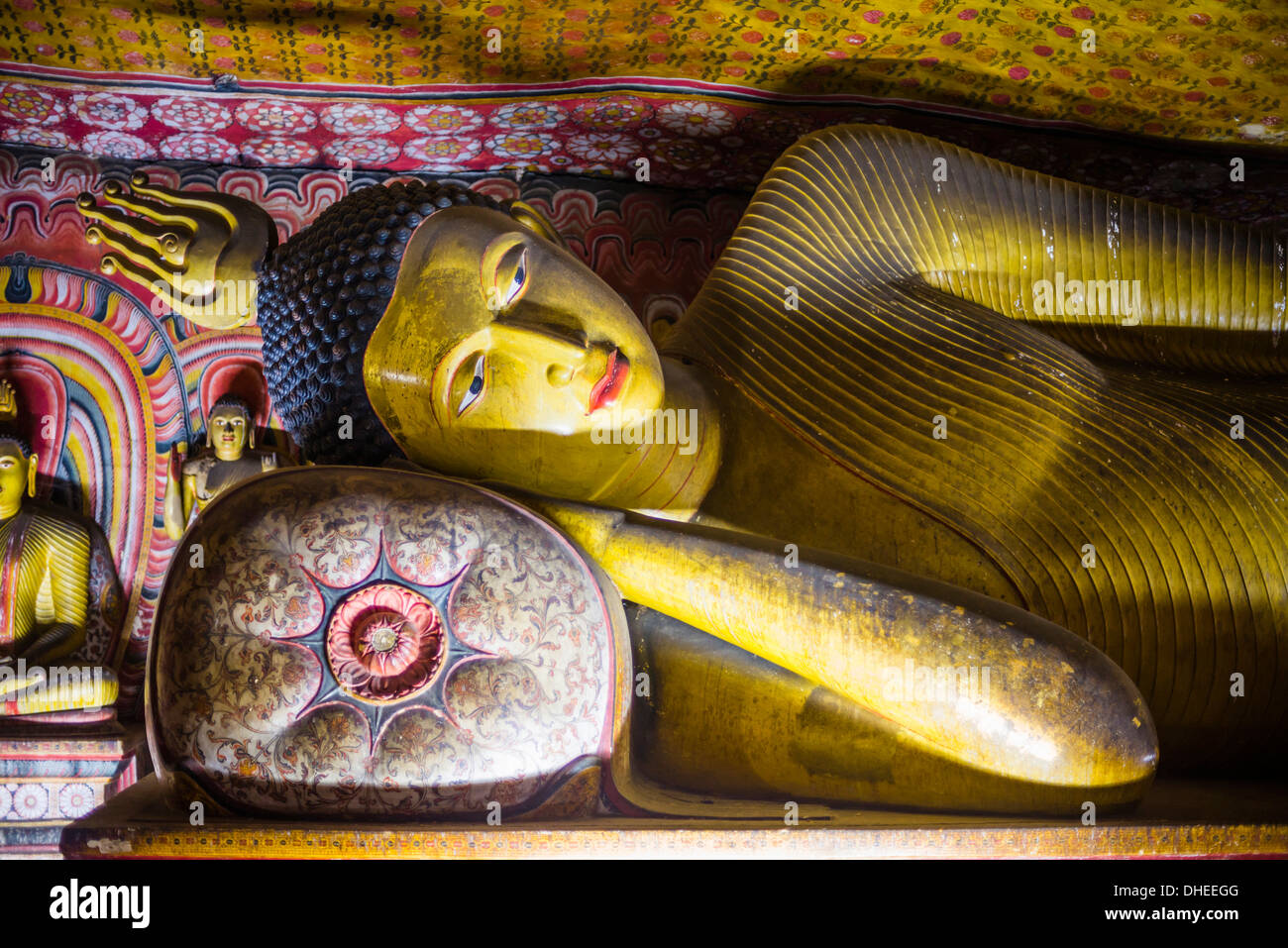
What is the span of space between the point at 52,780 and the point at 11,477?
91 centimetres

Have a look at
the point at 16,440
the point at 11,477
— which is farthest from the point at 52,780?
the point at 16,440

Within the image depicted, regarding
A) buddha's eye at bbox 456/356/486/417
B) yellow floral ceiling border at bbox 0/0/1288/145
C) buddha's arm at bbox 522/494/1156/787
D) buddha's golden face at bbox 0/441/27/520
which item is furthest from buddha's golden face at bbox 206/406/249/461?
buddha's arm at bbox 522/494/1156/787

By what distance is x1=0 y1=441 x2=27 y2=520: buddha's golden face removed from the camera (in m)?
3.02

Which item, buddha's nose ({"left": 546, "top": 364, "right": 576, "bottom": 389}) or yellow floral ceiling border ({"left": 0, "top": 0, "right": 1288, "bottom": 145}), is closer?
buddha's nose ({"left": 546, "top": 364, "right": 576, "bottom": 389})

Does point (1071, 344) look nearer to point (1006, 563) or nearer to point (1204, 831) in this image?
point (1006, 563)

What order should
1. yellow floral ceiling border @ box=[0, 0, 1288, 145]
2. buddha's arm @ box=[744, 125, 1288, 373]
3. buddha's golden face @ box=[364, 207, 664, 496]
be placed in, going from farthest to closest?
yellow floral ceiling border @ box=[0, 0, 1288, 145] < buddha's arm @ box=[744, 125, 1288, 373] < buddha's golden face @ box=[364, 207, 664, 496]

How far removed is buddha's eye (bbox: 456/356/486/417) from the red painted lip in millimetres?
194

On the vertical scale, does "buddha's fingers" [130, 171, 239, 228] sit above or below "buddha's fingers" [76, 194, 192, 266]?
above

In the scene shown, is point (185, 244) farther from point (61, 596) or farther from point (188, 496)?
point (61, 596)

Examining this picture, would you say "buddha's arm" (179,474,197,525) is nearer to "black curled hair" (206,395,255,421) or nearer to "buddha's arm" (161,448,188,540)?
"buddha's arm" (161,448,188,540)

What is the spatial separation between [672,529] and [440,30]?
1.44m

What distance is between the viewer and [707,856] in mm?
1416

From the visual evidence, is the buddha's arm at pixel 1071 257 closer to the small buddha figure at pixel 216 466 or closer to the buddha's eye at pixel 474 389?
the buddha's eye at pixel 474 389

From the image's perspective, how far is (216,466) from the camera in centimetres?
301
